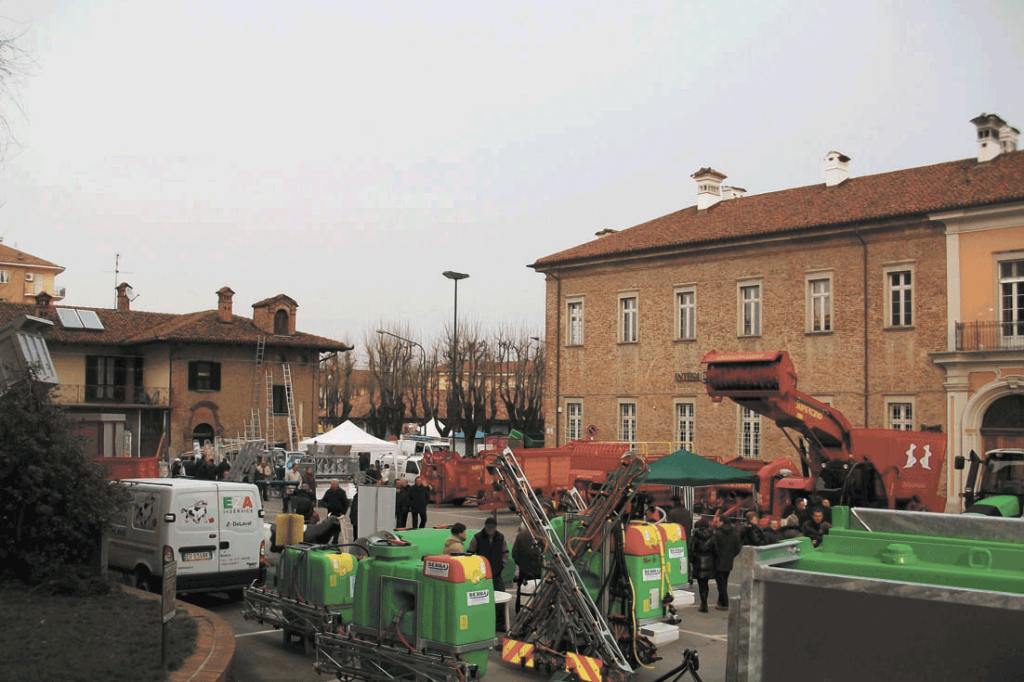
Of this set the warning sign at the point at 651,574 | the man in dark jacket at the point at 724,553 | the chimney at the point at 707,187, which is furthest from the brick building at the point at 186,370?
the warning sign at the point at 651,574

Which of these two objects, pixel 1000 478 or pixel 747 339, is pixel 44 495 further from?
pixel 747 339

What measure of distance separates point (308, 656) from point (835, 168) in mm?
30914

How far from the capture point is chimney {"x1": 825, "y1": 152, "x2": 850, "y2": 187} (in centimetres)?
3538

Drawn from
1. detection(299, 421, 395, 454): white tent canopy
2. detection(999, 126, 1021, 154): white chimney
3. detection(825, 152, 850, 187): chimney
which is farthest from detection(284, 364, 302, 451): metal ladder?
detection(999, 126, 1021, 154): white chimney

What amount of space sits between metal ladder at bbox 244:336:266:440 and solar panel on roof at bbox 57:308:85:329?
1044cm

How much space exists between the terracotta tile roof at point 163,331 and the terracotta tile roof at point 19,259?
148 ft

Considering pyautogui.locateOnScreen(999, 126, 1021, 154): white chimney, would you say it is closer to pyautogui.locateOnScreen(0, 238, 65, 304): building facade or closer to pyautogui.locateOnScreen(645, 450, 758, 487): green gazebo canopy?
pyautogui.locateOnScreen(645, 450, 758, 487): green gazebo canopy

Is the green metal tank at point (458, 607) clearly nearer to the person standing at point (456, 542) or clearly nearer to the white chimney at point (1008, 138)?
the person standing at point (456, 542)

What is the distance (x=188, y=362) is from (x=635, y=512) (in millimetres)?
45723

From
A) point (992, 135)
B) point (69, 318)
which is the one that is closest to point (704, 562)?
point (992, 135)

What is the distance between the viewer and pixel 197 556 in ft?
41.1

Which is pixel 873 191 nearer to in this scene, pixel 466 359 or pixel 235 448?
pixel 235 448

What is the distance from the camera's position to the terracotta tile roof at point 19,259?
3659 inches

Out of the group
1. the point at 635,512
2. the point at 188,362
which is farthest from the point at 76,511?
the point at 188,362
